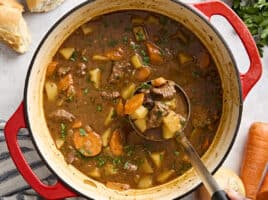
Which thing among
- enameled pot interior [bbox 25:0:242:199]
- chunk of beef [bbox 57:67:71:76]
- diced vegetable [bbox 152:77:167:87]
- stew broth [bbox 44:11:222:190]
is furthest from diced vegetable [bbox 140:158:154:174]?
chunk of beef [bbox 57:67:71:76]

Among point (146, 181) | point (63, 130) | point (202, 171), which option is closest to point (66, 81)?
point (63, 130)

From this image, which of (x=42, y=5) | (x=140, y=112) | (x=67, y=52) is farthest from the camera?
(x=42, y=5)

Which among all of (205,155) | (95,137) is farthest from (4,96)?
(205,155)

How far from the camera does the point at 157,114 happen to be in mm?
3510

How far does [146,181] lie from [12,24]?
121 cm

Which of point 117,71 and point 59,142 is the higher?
point 117,71

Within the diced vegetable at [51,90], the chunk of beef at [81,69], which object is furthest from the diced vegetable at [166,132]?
the diced vegetable at [51,90]

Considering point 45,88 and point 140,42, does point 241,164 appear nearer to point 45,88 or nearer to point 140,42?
point 140,42

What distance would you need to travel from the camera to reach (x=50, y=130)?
12.3 feet

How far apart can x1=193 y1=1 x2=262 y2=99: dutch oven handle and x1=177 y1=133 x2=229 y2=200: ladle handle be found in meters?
0.43

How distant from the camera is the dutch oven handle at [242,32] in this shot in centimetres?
353

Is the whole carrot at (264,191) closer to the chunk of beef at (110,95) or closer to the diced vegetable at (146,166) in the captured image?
the diced vegetable at (146,166)

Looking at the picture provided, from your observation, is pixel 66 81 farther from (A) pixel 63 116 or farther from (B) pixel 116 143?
(B) pixel 116 143

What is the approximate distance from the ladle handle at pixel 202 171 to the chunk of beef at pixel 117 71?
1.59ft
